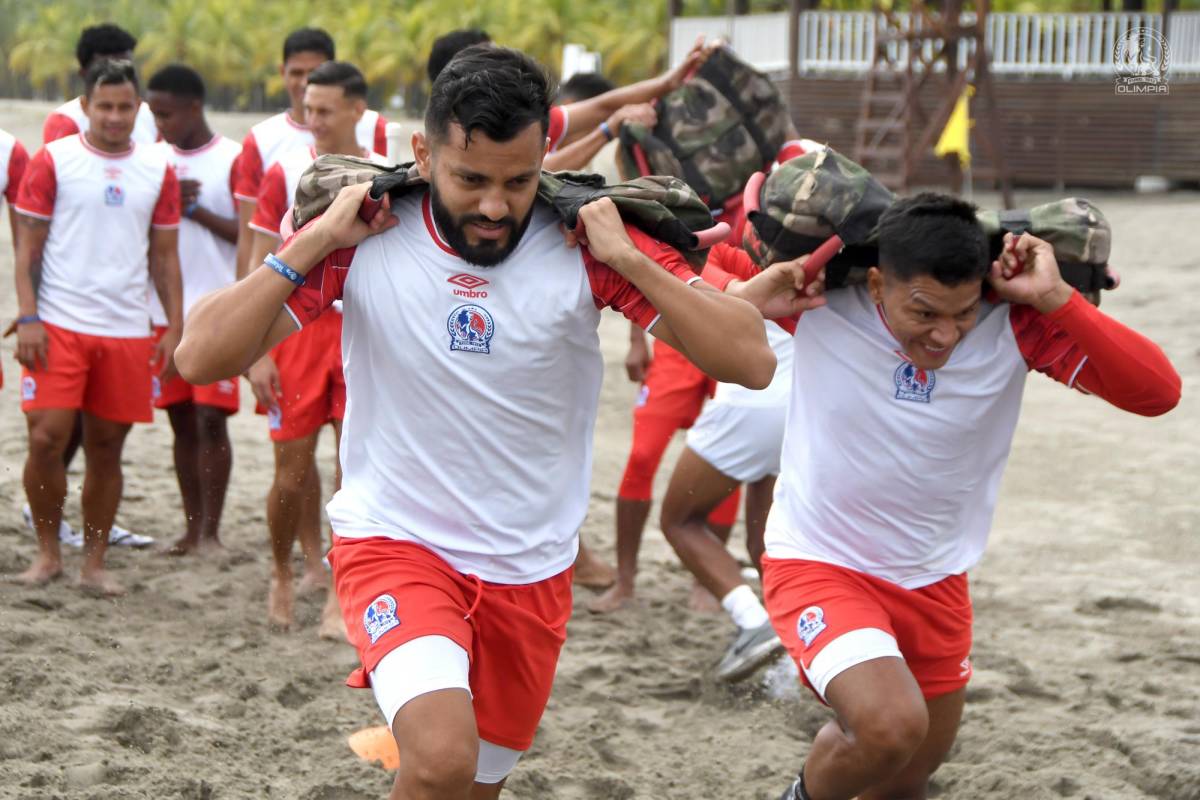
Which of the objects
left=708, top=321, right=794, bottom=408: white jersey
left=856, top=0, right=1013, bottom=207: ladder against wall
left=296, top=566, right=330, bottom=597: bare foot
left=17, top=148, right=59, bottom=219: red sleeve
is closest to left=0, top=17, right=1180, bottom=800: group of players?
left=708, top=321, right=794, bottom=408: white jersey

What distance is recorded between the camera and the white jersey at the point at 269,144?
6766mm

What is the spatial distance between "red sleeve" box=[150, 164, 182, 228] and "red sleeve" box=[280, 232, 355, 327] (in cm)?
359

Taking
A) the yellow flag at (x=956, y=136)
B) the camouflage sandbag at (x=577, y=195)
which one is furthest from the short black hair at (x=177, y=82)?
the yellow flag at (x=956, y=136)

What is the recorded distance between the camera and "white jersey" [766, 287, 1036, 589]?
13.5 ft

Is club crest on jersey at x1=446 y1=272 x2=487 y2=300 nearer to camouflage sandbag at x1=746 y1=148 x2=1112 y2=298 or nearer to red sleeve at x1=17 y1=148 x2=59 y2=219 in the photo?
camouflage sandbag at x1=746 y1=148 x2=1112 y2=298

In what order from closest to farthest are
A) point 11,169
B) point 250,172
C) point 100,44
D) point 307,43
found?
1. point 11,169
2. point 250,172
3. point 307,43
4. point 100,44

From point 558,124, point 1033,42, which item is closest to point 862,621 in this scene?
point 558,124

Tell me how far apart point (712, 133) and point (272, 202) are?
193 cm

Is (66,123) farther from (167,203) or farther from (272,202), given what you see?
(272,202)

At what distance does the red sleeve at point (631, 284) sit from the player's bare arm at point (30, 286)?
377cm

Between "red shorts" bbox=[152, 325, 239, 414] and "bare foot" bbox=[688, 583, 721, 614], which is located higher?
"red shorts" bbox=[152, 325, 239, 414]

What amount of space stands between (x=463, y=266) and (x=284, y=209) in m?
3.09

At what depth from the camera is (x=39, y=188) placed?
6.54 metres

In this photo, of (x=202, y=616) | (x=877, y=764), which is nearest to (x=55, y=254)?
(x=202, y=616)
